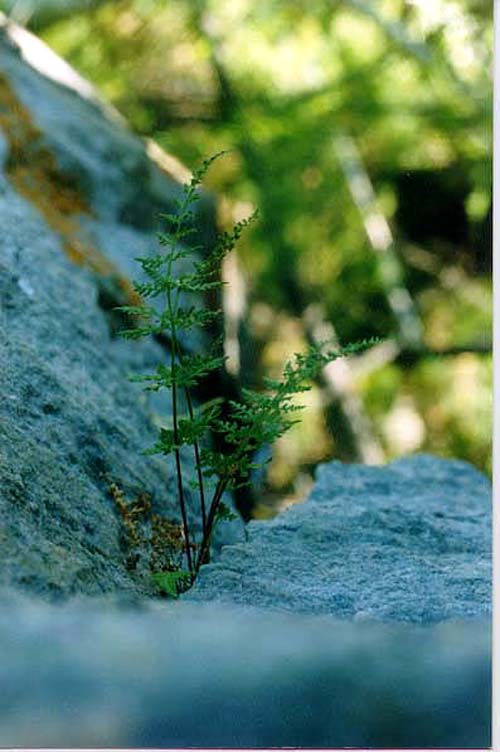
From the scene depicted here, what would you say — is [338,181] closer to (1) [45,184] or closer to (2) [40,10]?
(2) [40,10]

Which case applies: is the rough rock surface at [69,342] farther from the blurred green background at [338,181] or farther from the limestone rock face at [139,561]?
the blurred green background at [338,181]

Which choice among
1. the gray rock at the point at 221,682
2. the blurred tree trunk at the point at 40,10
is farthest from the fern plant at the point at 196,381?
the blurred tree trunk at the point at 40,10

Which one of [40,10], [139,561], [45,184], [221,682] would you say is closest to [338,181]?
[40,10]

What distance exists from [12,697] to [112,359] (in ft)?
3.59

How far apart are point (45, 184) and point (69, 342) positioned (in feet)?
1.96

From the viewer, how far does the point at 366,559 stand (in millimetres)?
1577

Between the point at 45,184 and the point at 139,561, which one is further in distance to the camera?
the point at 45,184

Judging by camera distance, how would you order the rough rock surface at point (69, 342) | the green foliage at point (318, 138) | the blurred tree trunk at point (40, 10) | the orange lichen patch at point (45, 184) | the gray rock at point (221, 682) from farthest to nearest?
the green foliage at point (318, 138) → the blurred tree trunk at point (40, 10) → the orange lichen patch at point (45, 184) → the rough rock surface at point (69, 342) → the gray rock at point (221, 682)

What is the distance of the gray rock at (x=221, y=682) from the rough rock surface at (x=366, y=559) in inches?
8.9

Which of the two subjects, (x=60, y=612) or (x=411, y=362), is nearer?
(x=60, y=612)

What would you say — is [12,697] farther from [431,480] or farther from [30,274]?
[431,480]

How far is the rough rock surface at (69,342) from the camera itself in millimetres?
1338

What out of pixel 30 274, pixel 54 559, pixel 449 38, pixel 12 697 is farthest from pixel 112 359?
pixel 449 38

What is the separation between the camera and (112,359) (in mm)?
2000
